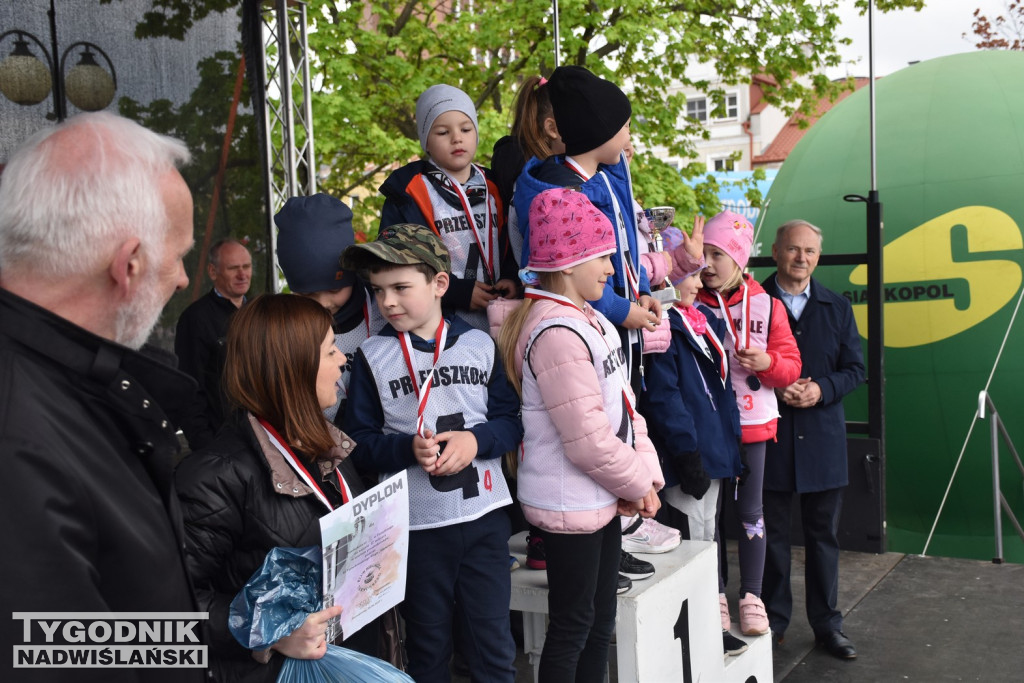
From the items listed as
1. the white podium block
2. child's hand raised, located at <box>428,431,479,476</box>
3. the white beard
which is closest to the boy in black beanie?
child's hand raised, located at <box>428,431,479,476</box>

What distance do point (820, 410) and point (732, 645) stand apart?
4.09 ft

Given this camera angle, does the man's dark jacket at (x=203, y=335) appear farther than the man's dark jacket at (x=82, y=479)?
Yes

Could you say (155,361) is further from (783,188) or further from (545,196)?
(783,188)

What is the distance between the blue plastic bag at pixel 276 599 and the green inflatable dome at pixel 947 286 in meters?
6.07

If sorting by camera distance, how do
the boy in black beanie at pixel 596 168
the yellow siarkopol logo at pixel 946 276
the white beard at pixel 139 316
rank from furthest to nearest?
the yellow siarkopol logo at pixel 946 276 → the boy in black beanie at pixel 596 168 → the white beard at pixel 139 316

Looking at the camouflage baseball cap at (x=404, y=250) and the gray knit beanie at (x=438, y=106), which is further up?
the gray knit beanie at (x=438, y=106)

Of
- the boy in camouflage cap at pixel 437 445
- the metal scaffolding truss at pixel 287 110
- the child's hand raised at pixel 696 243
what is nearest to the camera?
the boy in camouflage cap at pixel 437 445

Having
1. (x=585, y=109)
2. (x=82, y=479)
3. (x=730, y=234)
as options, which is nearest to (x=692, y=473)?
(x=730, y=234)

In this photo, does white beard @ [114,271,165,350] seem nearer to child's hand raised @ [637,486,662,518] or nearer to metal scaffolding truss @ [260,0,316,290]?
child's hand raised @ [637,486,662,518]

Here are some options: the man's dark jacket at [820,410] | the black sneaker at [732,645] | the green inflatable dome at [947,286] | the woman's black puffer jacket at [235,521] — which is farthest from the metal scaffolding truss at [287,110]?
the green inflatable dome at [947,286]

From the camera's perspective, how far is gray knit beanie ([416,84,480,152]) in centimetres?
327

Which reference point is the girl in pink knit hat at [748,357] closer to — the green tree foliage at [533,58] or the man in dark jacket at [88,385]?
the man in dark jacket at [88,385]

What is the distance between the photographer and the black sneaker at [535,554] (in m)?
3.19

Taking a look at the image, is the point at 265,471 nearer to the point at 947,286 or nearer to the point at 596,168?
the point at 596,168
